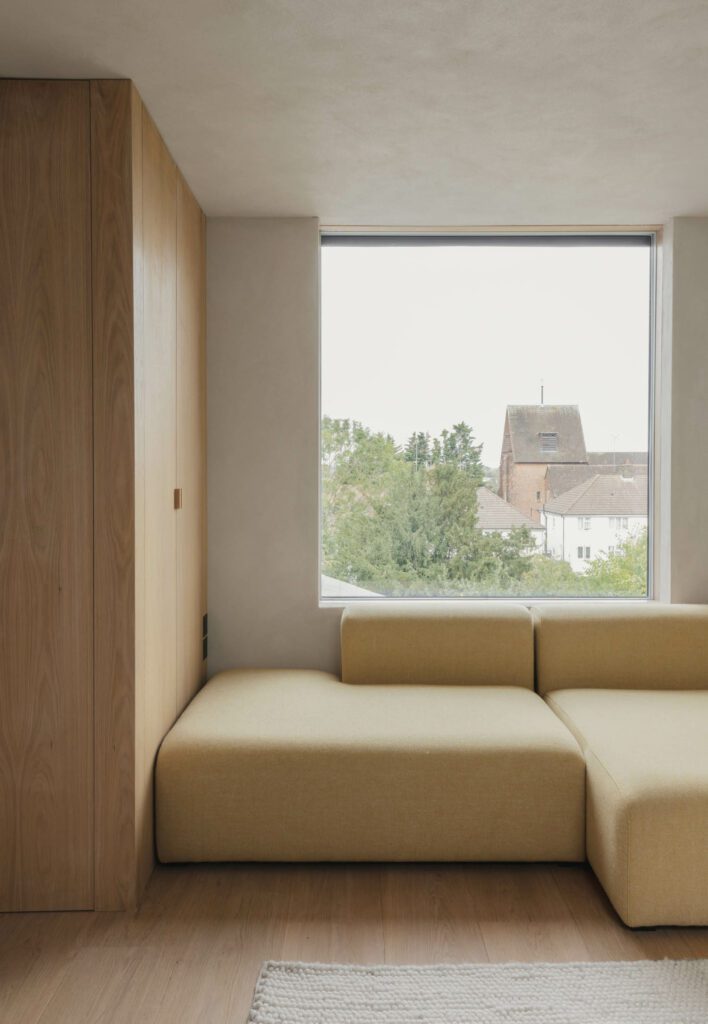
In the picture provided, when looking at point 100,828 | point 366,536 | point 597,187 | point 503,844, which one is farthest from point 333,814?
point 597,187

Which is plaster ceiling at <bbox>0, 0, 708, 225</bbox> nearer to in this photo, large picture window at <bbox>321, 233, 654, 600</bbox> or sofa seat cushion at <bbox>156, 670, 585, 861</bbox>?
large picture window at <bbox>321, 233, 654, 600</bbox>

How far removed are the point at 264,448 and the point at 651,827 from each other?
86.7 inches

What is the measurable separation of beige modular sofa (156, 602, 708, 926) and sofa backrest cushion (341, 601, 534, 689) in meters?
0.17

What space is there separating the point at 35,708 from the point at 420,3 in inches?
85.8

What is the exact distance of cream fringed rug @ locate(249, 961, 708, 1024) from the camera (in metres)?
1.96

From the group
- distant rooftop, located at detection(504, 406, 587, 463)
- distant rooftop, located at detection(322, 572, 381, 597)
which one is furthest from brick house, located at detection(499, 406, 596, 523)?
distant rooftop, located at detection(322, 572, 381, 597)

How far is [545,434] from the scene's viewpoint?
3820 mm

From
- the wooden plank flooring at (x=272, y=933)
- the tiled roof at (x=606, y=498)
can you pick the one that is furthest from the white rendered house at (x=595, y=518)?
the wooden plank flooring at (x=272, y=933)

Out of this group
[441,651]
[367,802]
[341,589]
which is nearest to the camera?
[367,802]

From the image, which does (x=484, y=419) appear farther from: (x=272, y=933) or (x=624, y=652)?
(x=272, y=933)

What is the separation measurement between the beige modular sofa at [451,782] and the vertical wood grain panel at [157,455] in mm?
130

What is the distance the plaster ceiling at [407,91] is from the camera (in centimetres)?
202

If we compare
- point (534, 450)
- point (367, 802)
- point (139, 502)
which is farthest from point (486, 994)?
point (534, 450)

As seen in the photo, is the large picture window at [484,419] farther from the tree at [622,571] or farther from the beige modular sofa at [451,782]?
the beige modular sofa at [451,782]
